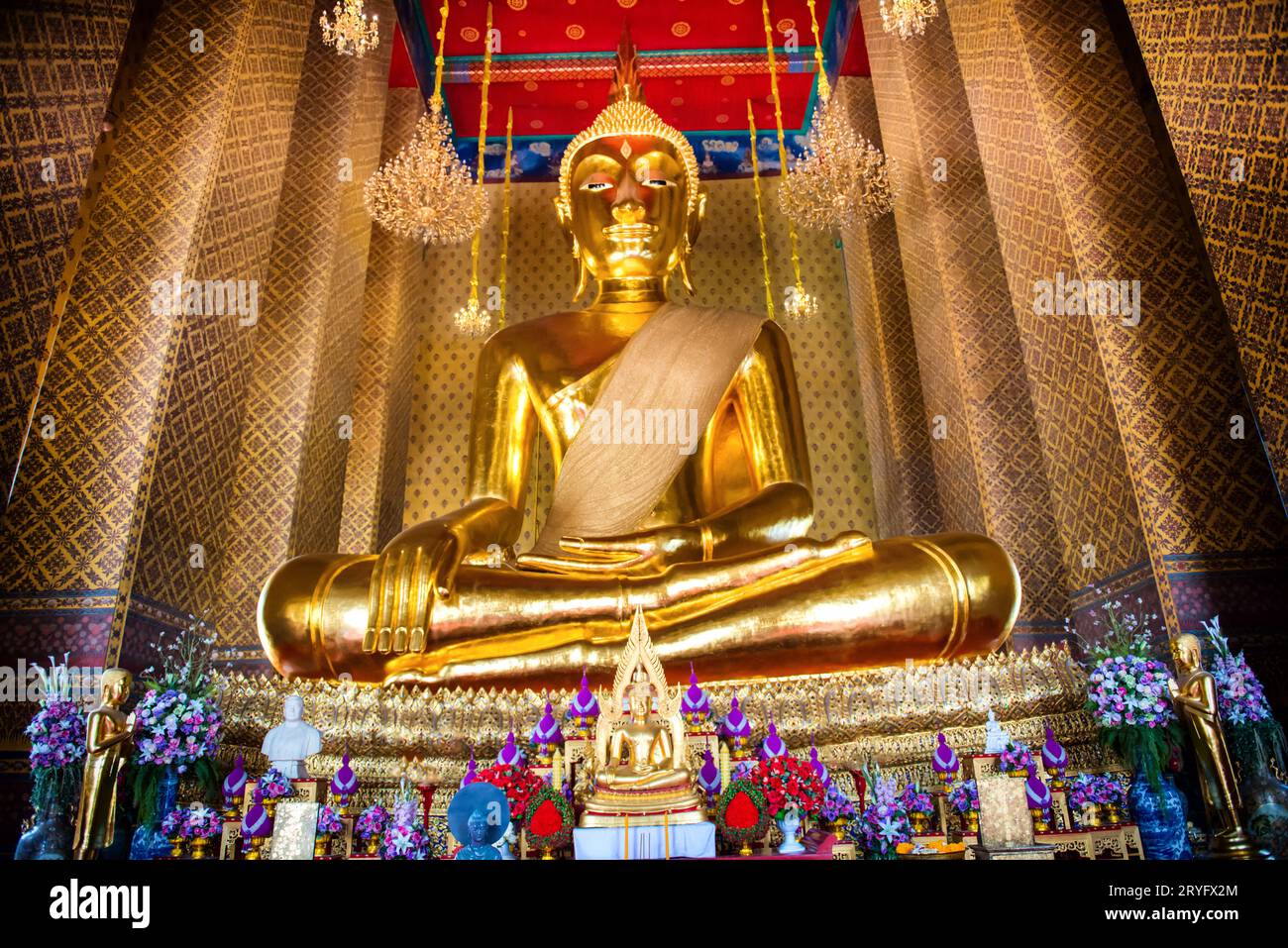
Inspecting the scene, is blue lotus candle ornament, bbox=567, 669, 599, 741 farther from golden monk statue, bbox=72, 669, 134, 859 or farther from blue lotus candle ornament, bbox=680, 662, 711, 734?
golden monk statue, bbox=72, 669, 134, 859

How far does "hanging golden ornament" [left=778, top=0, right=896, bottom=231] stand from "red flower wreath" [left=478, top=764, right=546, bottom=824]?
4.20 meters

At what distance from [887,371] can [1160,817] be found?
363cm

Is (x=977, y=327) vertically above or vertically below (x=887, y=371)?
below

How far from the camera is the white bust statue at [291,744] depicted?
8.19ft

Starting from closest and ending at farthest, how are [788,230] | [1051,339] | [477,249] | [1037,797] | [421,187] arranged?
[1037,797]
[1051,339]
[421,187]
[477,249]
[788,230]

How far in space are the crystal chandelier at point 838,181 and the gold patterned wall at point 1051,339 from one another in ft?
3.30

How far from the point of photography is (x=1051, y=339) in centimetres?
382

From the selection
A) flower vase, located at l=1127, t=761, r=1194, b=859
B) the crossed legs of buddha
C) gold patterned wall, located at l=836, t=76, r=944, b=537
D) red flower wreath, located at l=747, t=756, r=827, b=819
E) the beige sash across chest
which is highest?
gold patterned wall, located at l=836, t=76, r=944, b=537

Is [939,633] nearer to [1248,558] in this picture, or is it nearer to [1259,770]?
[1259,770]

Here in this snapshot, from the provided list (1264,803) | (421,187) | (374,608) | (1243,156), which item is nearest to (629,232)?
(421,187)

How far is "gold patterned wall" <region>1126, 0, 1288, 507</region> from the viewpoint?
8.29ft

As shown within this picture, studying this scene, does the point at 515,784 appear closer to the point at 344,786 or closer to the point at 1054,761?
the point at 344,786

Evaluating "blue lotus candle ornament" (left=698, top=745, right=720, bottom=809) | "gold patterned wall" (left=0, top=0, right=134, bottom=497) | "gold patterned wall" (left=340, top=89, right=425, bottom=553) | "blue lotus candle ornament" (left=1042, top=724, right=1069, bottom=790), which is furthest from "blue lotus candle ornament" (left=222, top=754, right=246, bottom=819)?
"gold patterned wall" (left=340, top=89, right=425, bottom=553)
